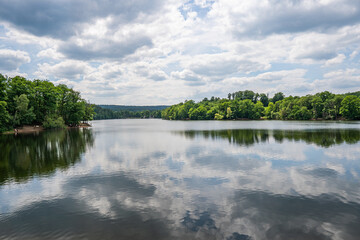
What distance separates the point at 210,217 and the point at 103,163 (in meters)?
14.5

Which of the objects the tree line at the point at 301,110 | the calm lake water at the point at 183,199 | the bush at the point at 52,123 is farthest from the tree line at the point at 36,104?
the tree line at the point at 301,110

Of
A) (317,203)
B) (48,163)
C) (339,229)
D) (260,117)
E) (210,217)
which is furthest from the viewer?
(260,117)

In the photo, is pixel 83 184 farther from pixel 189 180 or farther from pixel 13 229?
pixel 189 180

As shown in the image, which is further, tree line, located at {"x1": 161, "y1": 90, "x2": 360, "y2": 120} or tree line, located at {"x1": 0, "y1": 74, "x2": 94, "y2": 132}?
tree line, located at {"x1": 161, "y1": 90, "x2": 360, "y2": 120}

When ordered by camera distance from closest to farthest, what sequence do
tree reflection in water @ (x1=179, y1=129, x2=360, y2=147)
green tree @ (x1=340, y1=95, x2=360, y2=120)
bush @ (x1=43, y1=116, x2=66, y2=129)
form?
1. tree reflection in water @ (x1=179, y1=129, x2=360, y2=147)
2. bush @ (x1=43, y1=116, x2=66, y2=129)
3. green tree @ (x1=340, y1=95, x2=360, y2=120)

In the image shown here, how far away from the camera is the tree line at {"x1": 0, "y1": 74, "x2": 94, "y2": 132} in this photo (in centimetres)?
5819

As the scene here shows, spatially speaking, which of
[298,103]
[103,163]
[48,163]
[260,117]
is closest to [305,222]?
[103,163]

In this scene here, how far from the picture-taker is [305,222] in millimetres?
9336

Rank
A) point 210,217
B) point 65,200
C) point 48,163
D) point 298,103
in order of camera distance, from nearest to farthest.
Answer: point 210,217
point 65,200
point 48,163
point 298,103

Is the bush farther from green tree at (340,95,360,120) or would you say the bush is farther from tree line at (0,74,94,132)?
green tree at (340,95,360,120)

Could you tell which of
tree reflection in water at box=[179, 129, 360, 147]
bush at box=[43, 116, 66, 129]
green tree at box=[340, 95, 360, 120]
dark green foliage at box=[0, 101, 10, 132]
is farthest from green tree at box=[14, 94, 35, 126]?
green tree at box=[340, 95, 360, 120]

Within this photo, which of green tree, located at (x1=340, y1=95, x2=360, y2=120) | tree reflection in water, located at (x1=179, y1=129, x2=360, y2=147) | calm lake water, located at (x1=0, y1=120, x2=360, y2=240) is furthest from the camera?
green tree, located at (x1=340, y1=95, x2=360, y2=120)

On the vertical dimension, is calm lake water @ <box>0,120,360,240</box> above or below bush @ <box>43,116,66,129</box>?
below

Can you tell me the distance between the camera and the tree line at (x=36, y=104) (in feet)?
191
